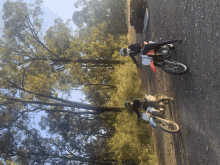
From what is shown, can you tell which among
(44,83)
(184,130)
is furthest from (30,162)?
(184,130)

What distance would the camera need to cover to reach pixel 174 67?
6.21 m

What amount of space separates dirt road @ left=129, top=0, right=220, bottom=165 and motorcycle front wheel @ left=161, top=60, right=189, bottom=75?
24 centimetres

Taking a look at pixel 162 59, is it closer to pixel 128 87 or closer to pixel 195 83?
pixel 195 83

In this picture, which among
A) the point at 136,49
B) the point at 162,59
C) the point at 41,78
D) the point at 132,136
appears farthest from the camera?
the point at 41,78

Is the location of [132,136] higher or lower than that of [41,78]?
lower

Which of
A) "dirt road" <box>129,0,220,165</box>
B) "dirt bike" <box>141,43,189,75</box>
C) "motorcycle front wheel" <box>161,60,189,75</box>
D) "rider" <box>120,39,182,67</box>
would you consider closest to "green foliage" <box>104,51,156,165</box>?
"dirt road" <box>129,0,220,165</box>

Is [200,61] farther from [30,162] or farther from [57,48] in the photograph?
[30,162]

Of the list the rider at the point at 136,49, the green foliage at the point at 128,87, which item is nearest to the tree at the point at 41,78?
the green foliage at the point at 128,87

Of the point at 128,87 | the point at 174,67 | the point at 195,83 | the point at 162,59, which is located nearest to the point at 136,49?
the point at 162,59

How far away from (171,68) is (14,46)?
17613 mm

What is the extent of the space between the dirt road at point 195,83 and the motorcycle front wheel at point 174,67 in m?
0.24

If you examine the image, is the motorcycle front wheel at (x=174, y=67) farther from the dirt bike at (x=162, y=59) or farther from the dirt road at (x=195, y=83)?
the dirt road at (x=195, y=83)

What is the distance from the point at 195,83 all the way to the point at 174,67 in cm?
133

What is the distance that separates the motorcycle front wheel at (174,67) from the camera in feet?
18.0
